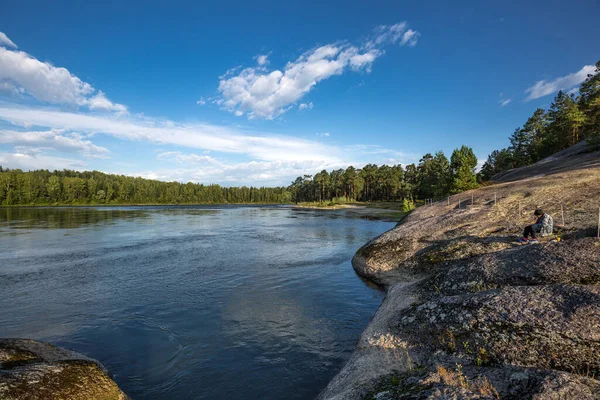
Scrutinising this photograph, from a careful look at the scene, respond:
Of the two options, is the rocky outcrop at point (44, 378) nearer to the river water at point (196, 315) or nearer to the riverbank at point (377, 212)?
the river water at point (196, 315)

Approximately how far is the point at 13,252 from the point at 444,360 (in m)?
44.0

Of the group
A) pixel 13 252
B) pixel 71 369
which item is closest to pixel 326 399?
pixel 71 369

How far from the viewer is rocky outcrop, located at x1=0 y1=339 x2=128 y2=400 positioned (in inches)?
279

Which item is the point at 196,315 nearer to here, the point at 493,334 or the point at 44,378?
the point at 44,378

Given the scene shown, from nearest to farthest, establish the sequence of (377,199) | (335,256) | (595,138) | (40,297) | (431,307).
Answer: (431,307), (40,297), (335,256), (595,138), (377,199)

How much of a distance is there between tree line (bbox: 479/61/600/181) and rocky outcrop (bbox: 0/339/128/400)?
2731 inches

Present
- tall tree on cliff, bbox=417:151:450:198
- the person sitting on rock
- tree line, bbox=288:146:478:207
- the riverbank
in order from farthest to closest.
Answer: tree line, bbox=288:146:478:207 < tall tree on cliff, bbox=417:151:450:198 < the riverbank < the person sitting on rock

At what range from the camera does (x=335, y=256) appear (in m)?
33.2

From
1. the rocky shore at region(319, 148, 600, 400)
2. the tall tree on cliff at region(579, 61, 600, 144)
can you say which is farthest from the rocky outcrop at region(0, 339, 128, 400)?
the tall tree on cliff at region(579, 61, 600, 144)

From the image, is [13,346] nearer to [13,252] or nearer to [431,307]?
[431,307]

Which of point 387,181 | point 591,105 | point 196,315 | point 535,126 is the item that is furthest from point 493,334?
point 387,181

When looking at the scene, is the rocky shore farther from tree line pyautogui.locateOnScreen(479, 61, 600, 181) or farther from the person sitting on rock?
tree line pyautogui.locateOnScreen(479, 61, 600, 181)

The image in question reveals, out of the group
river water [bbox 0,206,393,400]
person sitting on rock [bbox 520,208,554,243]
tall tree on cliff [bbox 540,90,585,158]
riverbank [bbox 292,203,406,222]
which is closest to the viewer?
river water [bbox 0,206,393,400]

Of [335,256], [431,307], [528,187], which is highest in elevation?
[528,187]
